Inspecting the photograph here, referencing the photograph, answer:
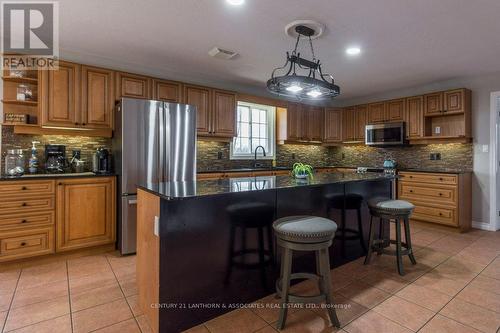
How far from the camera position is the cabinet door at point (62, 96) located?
121 inches

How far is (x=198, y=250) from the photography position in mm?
1841

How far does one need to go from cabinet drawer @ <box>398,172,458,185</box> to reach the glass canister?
4.99 meters

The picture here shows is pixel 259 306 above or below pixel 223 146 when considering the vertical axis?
below

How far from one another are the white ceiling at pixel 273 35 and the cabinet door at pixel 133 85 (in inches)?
9.7

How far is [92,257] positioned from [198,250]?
2.00 metres

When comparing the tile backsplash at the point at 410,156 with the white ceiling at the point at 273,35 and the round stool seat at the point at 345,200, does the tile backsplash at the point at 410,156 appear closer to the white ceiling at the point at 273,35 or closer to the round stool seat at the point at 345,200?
the white ceiling at the point at 273,35

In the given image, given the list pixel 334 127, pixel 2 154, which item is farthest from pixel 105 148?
pixel 334 127

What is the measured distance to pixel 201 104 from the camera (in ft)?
13.9

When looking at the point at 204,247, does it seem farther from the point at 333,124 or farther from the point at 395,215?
the point at 333,124

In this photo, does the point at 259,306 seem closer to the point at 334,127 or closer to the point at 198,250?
the point at 198,250

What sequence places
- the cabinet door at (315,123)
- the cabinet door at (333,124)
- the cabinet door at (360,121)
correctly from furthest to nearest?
the cabinet door at (333,124) < the cabinet door at (315,123) < the cabinet door at (360,121)

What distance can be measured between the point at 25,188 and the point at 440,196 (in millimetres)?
5476

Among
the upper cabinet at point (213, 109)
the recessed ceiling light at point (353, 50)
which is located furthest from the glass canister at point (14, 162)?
the recessed ceiling light at point (353, 50)

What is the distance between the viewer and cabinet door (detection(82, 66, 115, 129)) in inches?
130
